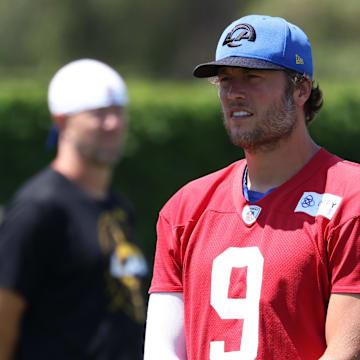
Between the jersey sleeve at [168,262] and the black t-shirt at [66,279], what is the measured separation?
1.52m

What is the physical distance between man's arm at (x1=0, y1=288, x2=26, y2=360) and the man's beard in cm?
200

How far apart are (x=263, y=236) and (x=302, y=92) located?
0.59 metres

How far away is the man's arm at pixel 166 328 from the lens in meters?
3.40

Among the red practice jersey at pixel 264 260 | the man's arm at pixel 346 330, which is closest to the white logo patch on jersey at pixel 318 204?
the red practice jersey at pixel 264 260

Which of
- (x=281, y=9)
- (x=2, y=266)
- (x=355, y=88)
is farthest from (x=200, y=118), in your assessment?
(x=281, y=9)

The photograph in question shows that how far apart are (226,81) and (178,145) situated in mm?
6954

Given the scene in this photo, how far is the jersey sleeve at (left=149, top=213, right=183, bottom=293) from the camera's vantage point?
3.45 m

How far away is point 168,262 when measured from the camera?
137 inches

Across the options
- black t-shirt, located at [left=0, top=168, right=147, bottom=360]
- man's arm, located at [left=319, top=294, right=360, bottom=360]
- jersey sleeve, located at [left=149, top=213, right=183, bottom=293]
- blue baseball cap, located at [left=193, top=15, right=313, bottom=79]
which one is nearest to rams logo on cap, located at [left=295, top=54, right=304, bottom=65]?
blue baseball cap, located at [left=193, top=15, right=313, bottom=79]

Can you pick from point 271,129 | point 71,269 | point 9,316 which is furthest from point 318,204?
point 9,316

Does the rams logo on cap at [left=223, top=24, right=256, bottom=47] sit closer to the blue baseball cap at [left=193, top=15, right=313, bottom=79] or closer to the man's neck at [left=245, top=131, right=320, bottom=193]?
the blue baseball cap at [left=193, top=15, right=313, bottom=79]

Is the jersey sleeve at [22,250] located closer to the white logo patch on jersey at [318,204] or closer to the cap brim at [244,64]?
the cap brim at [244,64]

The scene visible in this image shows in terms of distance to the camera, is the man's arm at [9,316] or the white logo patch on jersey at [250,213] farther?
the man's arm at [9,316]

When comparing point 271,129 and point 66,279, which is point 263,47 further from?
point 66,279
